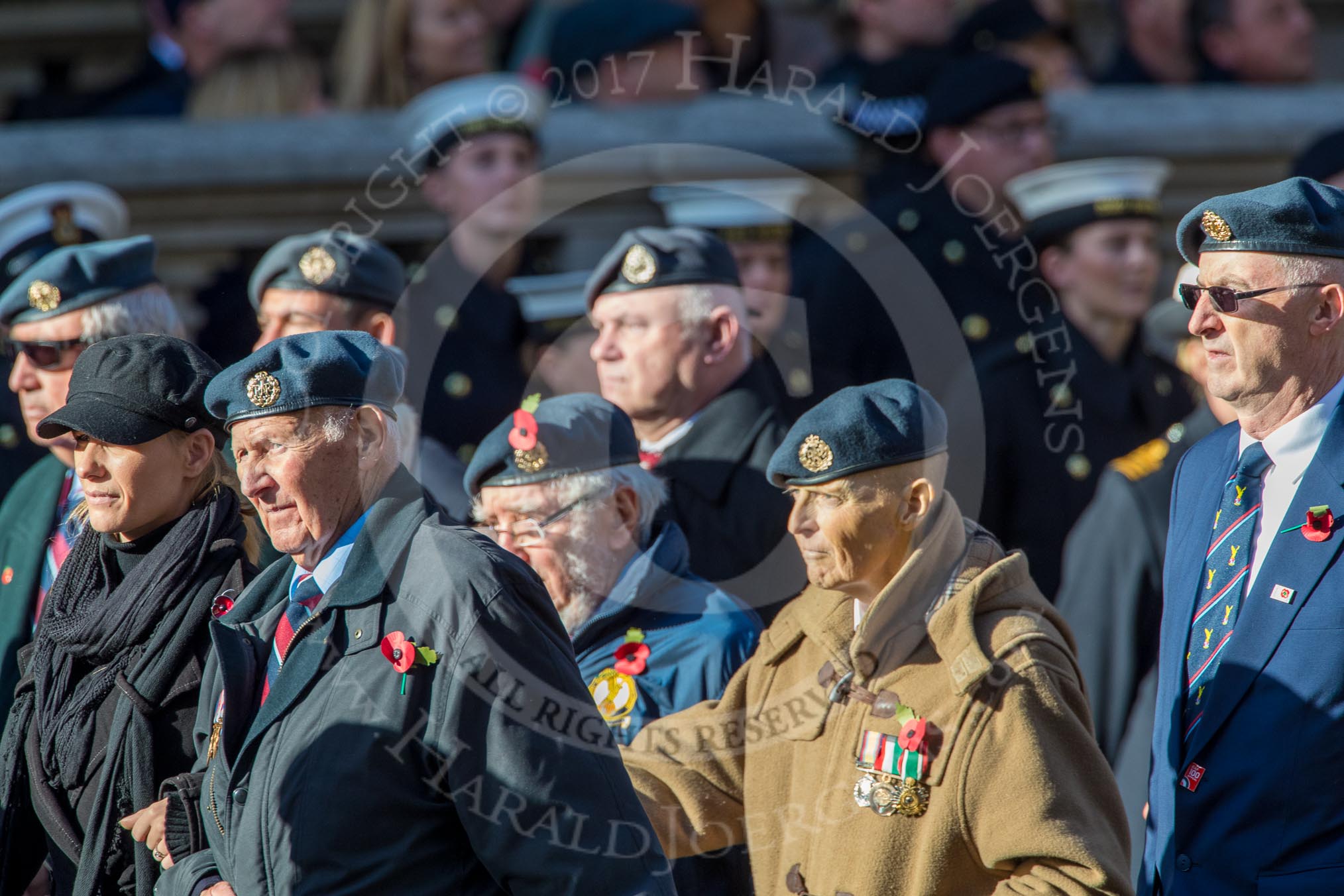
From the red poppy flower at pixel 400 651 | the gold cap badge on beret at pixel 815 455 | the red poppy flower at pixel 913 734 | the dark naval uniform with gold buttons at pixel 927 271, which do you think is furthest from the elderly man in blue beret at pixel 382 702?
the dark naval uniform with gold buttons at pixel 927 271

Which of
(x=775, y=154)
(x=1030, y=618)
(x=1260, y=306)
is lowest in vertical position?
(x=1030, y=618)

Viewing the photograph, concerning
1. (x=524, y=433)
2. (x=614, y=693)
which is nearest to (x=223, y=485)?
(x=524, y=433)

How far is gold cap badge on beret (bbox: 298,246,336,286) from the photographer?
212 inches

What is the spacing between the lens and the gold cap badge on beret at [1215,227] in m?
3.55

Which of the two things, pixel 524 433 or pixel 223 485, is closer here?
pixel 223 485

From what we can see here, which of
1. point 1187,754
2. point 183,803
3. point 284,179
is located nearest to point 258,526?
point 183,803

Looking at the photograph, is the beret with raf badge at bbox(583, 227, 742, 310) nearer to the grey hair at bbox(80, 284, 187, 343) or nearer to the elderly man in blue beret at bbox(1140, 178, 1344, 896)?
the grey hair at bbox(80, 284, 187, 343)

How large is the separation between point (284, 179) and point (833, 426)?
3.96 m

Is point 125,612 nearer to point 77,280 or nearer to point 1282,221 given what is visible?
point 77,280

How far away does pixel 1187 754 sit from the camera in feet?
11.6

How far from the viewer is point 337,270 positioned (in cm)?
539

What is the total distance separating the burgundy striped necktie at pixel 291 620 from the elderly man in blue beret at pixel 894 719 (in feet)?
3.21

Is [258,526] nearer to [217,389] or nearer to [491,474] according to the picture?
[491,474]

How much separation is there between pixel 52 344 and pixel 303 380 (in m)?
1.97
